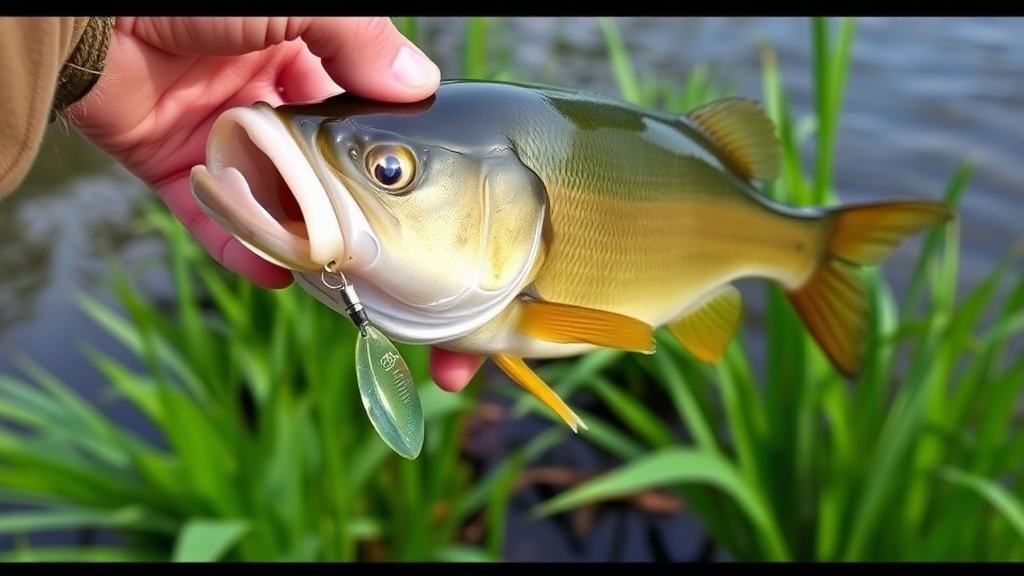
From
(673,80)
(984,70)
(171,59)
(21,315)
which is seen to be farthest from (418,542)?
(984,70)

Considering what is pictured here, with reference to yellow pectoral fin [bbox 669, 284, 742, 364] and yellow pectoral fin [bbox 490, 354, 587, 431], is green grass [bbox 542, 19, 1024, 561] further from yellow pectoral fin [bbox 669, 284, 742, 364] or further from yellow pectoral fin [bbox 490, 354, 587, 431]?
yellow pectoral fin [bbox 490, 354, 587, 431]

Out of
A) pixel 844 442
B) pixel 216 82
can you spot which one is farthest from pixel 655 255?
→ pixel 844 442

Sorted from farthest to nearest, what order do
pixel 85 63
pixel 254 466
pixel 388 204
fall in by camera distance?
pixel 254 466
pixel 85 63
pixel 388 204

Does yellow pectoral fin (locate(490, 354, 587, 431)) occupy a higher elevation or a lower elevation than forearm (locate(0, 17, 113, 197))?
lower

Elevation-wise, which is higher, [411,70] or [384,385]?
[411,70]

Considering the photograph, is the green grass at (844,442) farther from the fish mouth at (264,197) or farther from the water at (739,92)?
the fish mouth at (264,197)

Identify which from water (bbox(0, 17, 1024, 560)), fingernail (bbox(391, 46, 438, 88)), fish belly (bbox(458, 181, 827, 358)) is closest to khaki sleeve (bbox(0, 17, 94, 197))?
fingernail (bbox(391, 46, 438, 88))

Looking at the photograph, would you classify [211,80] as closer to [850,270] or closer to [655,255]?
[655,255]

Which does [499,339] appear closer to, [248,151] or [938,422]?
[248,151]

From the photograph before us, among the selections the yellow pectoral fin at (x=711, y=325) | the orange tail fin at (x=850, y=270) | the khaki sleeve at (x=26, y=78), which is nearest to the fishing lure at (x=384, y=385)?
the khaki sleeve at (x=26, y=78)
